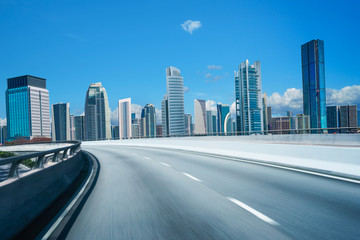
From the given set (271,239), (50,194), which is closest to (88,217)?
(50,194)

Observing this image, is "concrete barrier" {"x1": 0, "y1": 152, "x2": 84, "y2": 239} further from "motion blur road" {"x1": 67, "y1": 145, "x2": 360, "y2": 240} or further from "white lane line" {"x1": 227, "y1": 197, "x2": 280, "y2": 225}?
"white lane line" {"x1": 227, "y1": 197, "x2": 280, "y2": 225}

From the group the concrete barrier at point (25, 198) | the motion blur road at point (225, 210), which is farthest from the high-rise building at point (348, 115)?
the concrete barrier at point (25, 198)

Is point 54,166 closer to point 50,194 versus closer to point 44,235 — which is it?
point 50,194

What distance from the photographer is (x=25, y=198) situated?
534 cm

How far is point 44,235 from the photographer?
4.35 metres

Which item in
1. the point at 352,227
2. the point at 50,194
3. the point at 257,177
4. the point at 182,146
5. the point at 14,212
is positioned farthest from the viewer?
the point at 182,146

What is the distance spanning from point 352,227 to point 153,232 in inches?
119

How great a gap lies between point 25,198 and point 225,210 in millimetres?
3875

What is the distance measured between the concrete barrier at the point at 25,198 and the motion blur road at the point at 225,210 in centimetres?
91

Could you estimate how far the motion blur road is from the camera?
4180 millimetres

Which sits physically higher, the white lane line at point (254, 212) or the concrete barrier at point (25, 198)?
the concrete barrier at point (25, 198)

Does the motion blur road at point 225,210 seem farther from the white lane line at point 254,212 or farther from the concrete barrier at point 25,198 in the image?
the concrete barrier at point 25,198

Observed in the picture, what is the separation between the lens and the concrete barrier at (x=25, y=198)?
4.42m

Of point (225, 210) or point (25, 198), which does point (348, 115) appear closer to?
point (225, 210)
